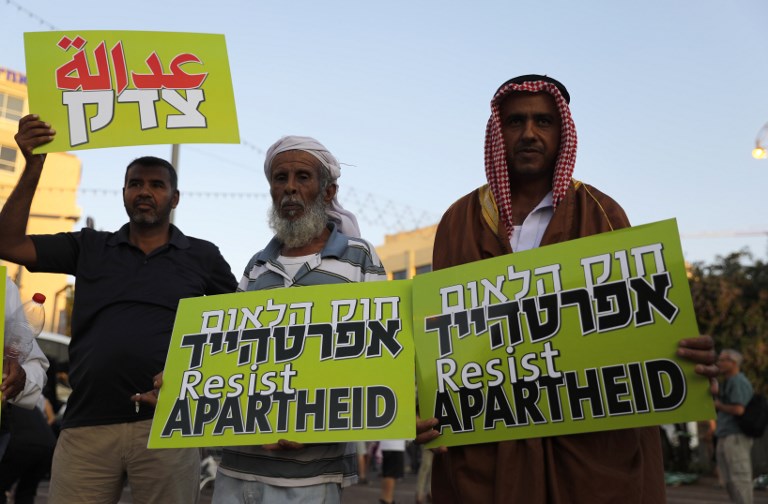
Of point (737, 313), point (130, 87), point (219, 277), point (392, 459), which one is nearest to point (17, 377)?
point (219, 277)

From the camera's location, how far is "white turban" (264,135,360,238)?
11.1 ft

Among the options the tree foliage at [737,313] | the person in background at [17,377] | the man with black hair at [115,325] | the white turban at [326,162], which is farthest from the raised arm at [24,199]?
the tree foliage at [737,313]

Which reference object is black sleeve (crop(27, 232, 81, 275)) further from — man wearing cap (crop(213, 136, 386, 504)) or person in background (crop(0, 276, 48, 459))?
man wearing cap (crop(213, 136, 386, 504))

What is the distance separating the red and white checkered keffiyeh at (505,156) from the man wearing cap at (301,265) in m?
0.58

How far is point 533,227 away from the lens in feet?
9.39

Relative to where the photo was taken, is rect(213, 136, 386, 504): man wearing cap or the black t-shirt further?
the black t-shirt

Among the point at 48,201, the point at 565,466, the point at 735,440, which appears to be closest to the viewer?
the point at 565,466

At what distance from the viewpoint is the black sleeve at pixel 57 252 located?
11.7 feet

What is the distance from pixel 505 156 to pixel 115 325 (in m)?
1.82

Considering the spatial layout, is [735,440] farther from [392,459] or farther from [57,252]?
[57,252]

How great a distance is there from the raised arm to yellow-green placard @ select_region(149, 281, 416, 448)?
0.98m

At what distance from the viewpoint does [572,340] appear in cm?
243

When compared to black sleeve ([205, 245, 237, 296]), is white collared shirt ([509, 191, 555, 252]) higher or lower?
lower

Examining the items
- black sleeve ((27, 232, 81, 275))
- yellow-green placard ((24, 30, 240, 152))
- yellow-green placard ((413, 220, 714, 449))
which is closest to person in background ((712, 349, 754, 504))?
yellow-green placard ((413, 220, 714, 449))
